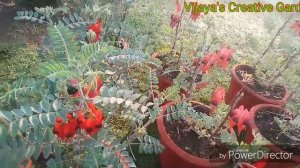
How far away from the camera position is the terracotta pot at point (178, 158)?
5.94 ft

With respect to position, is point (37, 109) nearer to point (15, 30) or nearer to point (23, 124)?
point (23, 124)

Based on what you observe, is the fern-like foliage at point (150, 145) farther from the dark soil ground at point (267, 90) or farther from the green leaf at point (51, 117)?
the dark soil ground at point (267, 90)

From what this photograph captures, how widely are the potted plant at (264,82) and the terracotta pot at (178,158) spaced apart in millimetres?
884

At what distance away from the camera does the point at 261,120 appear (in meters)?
2.27

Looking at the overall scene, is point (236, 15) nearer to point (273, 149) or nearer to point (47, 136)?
point (273, 149)

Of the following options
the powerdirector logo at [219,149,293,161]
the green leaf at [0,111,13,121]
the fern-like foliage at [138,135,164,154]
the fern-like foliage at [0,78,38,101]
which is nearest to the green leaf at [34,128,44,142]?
the green leaf at [0,111,13,121]

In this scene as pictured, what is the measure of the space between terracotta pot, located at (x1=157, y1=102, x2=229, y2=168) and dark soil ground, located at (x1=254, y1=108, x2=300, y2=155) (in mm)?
490

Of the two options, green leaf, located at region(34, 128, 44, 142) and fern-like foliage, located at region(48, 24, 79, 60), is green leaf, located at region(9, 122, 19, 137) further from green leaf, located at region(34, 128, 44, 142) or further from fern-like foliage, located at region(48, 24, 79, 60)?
fern-like foliage, located at region(48, 24, 79, 60)

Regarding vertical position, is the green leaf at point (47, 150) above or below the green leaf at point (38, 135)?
below

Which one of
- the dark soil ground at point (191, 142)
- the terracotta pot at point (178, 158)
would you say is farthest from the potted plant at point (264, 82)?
the terracotta pot at point (178, 158)

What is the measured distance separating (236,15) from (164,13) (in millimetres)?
1039

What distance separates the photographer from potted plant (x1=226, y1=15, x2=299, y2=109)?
8.34 ft

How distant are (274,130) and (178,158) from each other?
760 mm

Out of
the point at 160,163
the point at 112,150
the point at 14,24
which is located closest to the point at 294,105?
the point at 160,163
